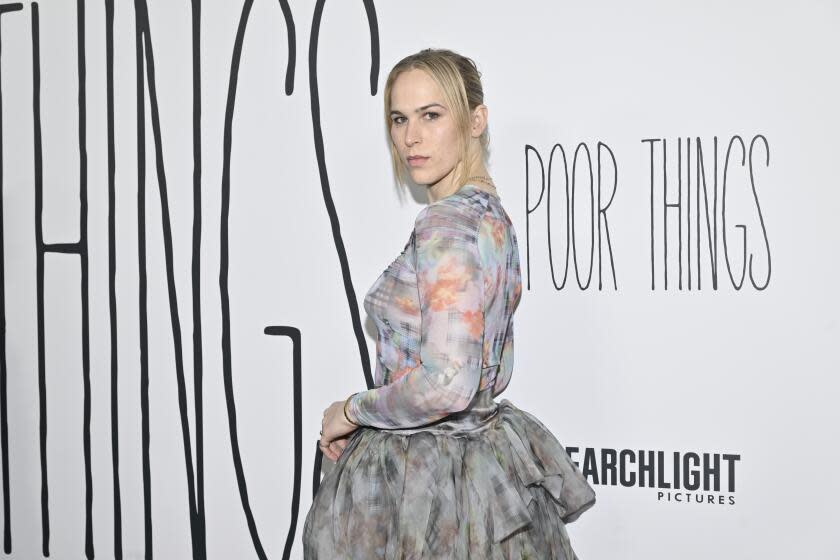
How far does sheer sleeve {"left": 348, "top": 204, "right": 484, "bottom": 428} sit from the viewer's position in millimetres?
1300

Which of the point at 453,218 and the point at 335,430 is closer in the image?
the point at 453,218

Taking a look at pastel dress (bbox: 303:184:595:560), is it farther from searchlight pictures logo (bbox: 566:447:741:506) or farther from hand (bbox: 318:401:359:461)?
searchlight pictures logo (bbox: 566:447:741:506)

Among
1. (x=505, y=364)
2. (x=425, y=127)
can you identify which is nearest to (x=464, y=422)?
(x=505, y=364)

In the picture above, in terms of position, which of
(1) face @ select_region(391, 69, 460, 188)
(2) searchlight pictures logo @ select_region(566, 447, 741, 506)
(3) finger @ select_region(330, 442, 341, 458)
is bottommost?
(2) searchlight pictures logo @ select_region(566, 447, 741, 506)

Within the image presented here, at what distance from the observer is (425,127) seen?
1.51 metres

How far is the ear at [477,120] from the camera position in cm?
155

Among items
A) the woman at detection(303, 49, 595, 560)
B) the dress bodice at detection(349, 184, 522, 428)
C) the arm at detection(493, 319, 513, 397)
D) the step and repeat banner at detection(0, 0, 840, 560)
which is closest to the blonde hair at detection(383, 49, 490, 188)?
the woman at detection(303, 49, 595, 560)

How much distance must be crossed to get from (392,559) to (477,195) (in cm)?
59

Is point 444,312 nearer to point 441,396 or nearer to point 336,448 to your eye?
point 441,396

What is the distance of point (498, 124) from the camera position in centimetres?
192

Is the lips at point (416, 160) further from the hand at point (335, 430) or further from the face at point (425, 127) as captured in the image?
the hand at point (335, 430)

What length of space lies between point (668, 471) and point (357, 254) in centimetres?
81

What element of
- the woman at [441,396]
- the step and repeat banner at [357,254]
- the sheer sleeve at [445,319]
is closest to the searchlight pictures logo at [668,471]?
the step and repeat banner at [357,254]

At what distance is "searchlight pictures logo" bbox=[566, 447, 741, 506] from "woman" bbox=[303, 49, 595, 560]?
0.32 metres
